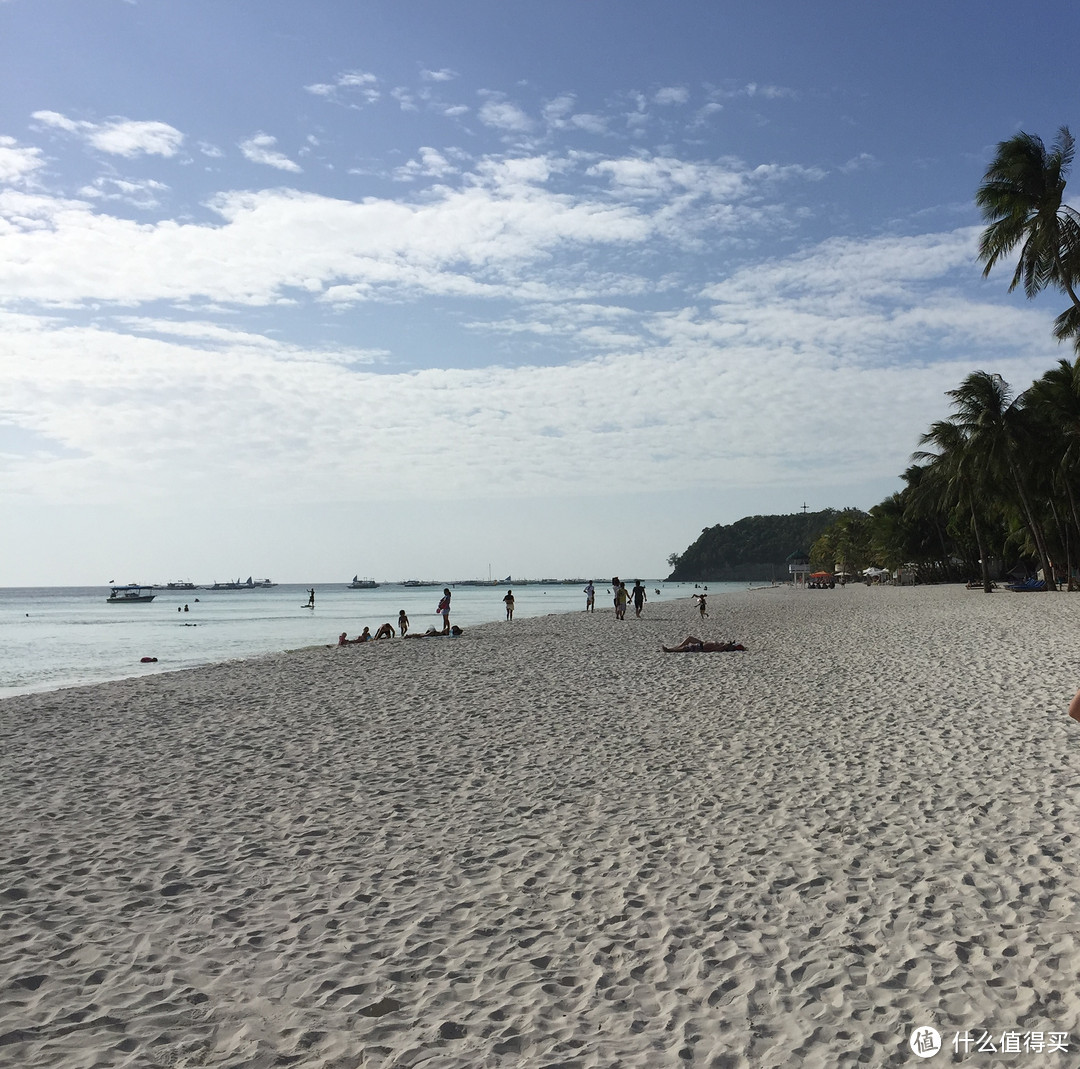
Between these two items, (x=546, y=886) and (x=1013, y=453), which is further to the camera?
(x=1013, y=453)

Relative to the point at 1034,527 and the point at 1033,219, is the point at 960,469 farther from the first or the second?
the point at 1033,219

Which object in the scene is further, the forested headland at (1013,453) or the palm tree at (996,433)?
the palm tree at (996,433)

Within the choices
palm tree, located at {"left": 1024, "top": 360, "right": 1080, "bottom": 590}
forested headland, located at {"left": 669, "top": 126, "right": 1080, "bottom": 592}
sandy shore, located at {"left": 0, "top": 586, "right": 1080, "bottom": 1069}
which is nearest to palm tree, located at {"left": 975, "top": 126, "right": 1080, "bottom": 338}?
forested headland, located at {"left": 669, "top": 126, "right": 1080, "bottom": 592}

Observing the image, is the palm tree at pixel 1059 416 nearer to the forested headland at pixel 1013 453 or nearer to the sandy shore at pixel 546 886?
the forested headland at pixel 1013 453

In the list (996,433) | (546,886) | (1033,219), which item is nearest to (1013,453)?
(996,433)

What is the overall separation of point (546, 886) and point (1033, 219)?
95.5 ft

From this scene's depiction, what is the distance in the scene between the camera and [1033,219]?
88.6 ft

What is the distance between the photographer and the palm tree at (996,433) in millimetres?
40938

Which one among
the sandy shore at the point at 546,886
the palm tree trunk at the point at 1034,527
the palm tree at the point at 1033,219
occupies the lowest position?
the sandy shore at the point at 546,886

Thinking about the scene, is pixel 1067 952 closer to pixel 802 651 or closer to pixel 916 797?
pixel 916 797

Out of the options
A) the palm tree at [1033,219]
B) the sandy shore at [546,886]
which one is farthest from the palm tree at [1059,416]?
the sandy shore at [546,886]

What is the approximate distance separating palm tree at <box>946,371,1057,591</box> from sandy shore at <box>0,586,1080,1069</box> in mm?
33814

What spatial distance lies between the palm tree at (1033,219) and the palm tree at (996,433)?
43.4 feet

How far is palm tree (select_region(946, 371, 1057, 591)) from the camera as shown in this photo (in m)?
40.9
